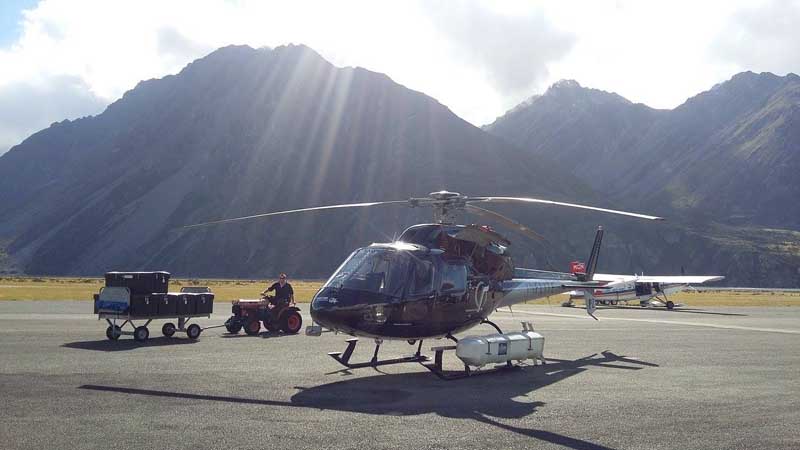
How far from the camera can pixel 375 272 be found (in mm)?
13602

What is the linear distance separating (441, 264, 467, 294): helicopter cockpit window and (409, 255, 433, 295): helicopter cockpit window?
0.42 m

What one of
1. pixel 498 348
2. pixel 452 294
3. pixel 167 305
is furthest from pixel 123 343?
pixel 498 348

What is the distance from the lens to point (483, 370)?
15000 mm

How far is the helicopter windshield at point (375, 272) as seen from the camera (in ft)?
43.9

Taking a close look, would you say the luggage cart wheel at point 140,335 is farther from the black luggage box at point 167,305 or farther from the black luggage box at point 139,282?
the black luggage box at point 139,282

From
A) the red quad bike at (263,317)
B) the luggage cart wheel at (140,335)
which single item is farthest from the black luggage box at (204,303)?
the luggage cart wheel at (140,335)

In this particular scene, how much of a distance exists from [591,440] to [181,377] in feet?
25.3

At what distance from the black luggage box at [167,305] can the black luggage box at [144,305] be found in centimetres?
13

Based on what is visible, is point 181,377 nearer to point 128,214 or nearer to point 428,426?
point 428,426

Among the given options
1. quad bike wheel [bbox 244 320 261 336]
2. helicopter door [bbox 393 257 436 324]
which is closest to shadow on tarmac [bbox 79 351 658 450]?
helicopter door [bbox 393 257 436 324]

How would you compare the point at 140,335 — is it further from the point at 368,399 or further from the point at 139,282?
the point at 368,399

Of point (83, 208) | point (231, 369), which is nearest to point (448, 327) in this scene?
point (231, 369)

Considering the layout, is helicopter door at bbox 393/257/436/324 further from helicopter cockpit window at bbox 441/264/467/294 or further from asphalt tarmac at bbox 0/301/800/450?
asphalt tarmac at bbox 0/301/800/450

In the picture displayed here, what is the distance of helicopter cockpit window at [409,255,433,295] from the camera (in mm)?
13875
